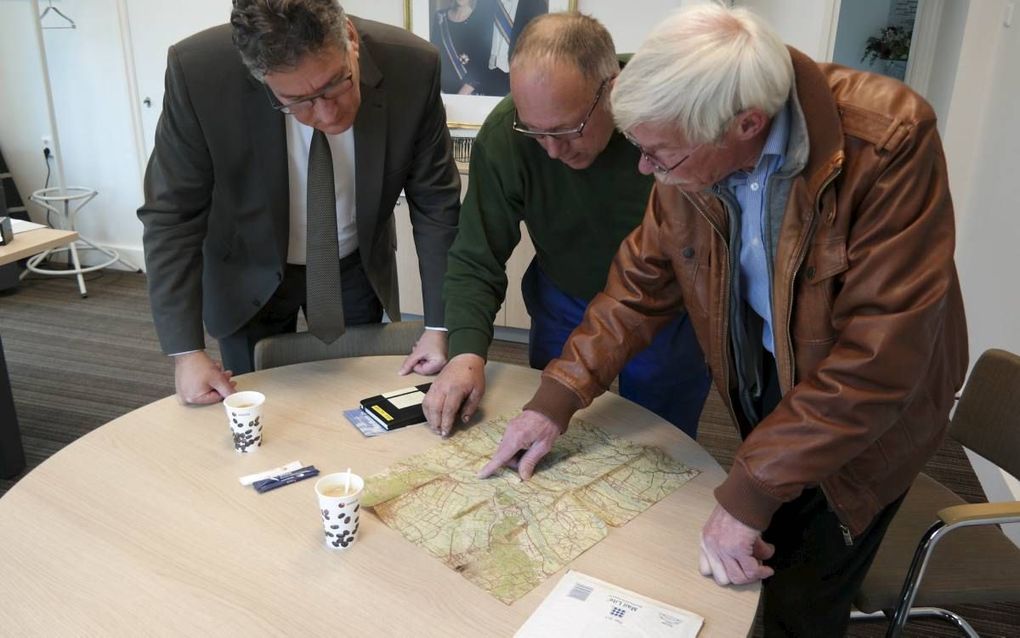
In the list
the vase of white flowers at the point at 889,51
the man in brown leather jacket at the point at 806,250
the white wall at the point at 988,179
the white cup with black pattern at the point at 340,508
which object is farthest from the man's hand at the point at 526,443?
the vase of white flowers at the point at 889,51

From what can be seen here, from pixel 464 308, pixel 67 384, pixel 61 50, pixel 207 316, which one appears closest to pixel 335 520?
pixel 464 308

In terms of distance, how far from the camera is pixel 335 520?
3.54 feet

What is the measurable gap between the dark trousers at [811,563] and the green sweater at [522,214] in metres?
0.49

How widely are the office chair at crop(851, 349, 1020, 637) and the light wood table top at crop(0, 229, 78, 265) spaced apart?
2744 millimetres

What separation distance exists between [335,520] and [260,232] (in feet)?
3.01

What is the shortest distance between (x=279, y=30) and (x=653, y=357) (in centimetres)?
110

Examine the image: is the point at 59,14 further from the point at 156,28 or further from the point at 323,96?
the point at 323,96

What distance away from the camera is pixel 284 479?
50.1 inches

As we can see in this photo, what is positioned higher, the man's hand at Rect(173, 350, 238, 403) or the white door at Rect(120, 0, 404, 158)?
the white door at Rect(120, 0, 404, 158)

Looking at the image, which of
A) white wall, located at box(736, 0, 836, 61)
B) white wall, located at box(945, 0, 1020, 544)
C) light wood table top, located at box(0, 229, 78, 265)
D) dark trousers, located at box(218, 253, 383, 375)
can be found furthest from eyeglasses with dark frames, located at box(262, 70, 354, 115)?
white wall, located at box(736, 0, 836, 61)

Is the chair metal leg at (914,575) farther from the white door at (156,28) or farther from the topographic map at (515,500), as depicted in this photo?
the white door at (156,28)

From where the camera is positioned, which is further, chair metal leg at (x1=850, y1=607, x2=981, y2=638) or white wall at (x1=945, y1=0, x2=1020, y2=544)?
white wall at (x1=945, y1=0, x2=1020, y2=544)

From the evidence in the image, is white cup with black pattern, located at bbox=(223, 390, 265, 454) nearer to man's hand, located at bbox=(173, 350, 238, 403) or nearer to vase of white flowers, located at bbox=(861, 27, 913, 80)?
man's hand, located at bbox=(173, 350, 238, 403)

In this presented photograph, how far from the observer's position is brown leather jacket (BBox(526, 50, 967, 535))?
1024 mm
